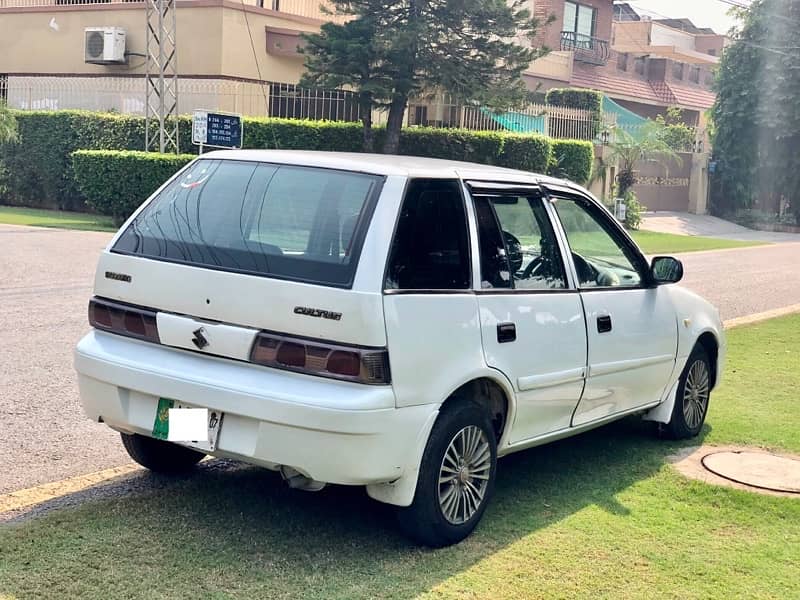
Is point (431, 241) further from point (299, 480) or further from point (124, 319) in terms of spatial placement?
point (124, 319)

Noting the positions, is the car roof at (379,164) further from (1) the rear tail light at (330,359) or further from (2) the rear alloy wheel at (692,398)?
(2) the rear alloy wheel at (692,398)

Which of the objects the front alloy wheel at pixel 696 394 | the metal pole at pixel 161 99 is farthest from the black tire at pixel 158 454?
the metal pole at pixel 161 99

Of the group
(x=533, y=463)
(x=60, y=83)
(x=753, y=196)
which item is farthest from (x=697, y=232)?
(x=533, y=463)

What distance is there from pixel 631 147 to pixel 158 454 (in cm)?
2935

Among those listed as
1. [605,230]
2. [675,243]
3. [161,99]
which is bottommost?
[675,243]

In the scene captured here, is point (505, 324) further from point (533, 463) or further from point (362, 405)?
point (533, 463)

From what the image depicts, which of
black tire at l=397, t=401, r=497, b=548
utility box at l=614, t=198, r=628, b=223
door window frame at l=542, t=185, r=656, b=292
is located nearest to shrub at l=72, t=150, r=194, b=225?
utility box at l=614, t=198, r=628, b=223

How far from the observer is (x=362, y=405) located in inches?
164

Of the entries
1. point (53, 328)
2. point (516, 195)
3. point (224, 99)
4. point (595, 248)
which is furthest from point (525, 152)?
point (516, 195)

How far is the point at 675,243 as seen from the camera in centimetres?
2725

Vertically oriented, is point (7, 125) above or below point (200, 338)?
above

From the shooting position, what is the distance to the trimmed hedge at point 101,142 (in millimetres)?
24031

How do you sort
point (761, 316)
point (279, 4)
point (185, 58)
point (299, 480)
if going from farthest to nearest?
point (279, 4), point (185, 58), point (761, 316), point (299, 480)

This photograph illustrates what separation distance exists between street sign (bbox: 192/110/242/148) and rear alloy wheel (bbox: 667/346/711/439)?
14.9 m
